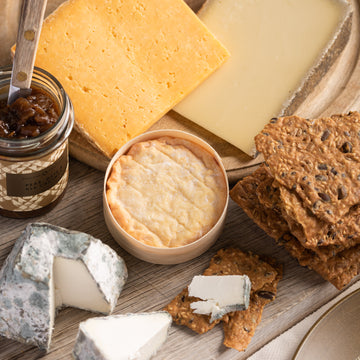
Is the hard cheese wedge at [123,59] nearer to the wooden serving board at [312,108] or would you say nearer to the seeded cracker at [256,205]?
the wooden serving board at [312,108]

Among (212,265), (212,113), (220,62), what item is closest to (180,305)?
(212,265)

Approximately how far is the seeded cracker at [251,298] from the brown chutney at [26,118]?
2.65ft

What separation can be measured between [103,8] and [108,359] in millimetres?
1461

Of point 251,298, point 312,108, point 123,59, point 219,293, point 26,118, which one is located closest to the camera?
point 26,118

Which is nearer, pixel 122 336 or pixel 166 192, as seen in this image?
pixel 122 336

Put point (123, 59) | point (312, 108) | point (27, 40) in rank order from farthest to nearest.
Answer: point (312, 108), point (123, 59), point (27, 40)

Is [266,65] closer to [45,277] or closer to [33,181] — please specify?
[33,181]

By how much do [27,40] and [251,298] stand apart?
123 centimetres

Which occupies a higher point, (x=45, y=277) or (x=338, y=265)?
(x=338, y=265)

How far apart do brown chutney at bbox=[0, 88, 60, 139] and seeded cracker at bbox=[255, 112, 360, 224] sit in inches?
29.9

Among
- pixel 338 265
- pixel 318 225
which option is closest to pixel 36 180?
pixel 318 225

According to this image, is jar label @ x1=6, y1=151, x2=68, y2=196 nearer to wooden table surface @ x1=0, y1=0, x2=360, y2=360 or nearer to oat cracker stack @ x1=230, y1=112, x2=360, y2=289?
wooden table surface @ x1=0, y1=0, x2=360, y2=360

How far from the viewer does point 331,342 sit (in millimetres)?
2527

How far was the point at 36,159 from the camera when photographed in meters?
2.28
